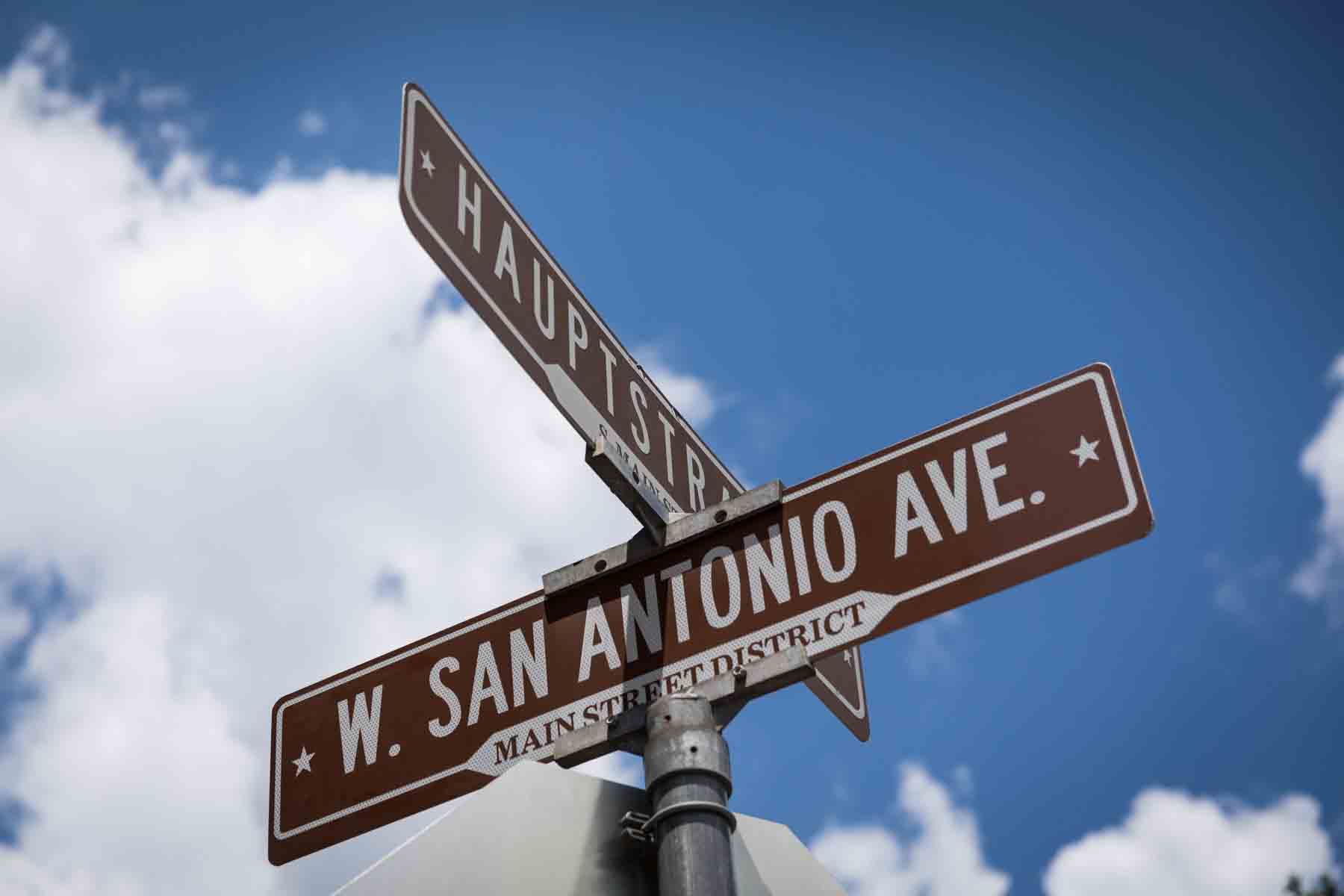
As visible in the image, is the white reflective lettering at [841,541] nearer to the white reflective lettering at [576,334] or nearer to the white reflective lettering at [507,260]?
the white reflective lettering at [576,334]

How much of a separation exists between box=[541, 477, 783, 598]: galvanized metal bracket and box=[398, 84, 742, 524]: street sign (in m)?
0.06

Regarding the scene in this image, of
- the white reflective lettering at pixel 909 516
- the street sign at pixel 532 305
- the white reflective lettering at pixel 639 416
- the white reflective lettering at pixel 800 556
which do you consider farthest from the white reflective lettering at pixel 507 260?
the white reflective lettering at pixel 909 516

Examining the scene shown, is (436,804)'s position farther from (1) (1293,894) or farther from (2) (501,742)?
(1) (1293,894)

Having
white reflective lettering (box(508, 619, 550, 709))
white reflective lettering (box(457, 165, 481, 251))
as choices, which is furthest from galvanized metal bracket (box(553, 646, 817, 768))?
white reflective lettering (box(457, 165, 481, 251))

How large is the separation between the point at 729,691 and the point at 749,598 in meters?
0.23

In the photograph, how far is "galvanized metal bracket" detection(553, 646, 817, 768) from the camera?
2.29 metres

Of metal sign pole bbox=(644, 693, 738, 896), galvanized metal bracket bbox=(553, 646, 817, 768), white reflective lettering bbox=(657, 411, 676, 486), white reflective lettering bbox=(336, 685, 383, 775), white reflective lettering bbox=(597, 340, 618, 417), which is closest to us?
metal sign pole bbox=(644, 693, 738, 896)

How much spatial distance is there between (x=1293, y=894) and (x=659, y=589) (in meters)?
13.4

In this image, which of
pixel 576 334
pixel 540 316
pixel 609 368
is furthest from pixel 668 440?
pixel 540 316

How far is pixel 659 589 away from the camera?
2.57 metres

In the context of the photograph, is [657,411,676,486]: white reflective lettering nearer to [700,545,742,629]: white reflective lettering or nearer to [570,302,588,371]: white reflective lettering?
[570,302,588,371]: white reflective lettering

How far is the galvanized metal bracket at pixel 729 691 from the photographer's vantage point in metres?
2.29

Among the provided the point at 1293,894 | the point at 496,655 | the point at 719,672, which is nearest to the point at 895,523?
the point at 719,672

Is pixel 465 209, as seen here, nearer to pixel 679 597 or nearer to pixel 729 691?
pixel 679 597
